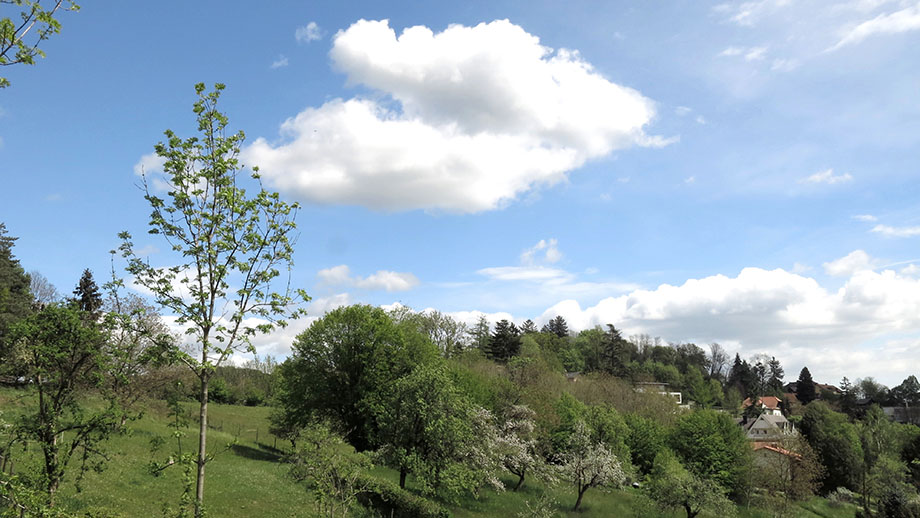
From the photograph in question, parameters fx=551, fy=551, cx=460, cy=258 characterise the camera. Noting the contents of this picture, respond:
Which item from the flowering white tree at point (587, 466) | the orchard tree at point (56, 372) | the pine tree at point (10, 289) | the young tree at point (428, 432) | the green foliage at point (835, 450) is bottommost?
the green foliage at point (835, 450)

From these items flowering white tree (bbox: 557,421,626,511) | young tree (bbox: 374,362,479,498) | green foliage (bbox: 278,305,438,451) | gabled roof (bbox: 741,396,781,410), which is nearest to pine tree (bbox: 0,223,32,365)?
green foliage (bbox: 278,305,438,451)

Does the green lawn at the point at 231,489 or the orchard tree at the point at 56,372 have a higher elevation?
the orchard tree at the point at 56,372

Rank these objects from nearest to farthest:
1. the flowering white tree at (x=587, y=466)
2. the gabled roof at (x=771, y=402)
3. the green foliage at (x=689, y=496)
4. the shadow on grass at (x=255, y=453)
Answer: the shadow on grass at (x=255, y=453)
the green foliage at (x=689, y=496)
the flowering white tree at (x=587, y=466)
the gabled roof at (x=771, y=402)

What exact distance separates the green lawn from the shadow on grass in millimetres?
106

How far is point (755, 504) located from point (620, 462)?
18593mm

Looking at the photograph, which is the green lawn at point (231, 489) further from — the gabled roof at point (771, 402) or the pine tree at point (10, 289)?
the gabled roof at point (771, 402)

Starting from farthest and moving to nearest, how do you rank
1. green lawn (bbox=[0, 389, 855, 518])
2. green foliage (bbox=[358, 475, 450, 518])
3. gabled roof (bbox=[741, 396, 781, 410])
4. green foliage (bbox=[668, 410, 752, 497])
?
gabled roof (bbox=[741, 396, 781, 410]) < green foliage (bbox=[668, 410, 752, 497]) < green foliage (bbox=[358, 475, 450, 518]) < green lawn (bbox=[0, 389, 855, 518])

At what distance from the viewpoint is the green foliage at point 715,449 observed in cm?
Result: 5303

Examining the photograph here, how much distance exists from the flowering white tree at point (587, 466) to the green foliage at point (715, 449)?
45.2 ft

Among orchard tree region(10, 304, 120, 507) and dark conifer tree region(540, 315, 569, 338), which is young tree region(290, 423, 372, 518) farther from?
dark conifer tree region(540, 315, 569, 338)

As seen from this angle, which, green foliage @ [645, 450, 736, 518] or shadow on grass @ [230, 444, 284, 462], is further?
green foliage @ [645, 450, 736, 518]

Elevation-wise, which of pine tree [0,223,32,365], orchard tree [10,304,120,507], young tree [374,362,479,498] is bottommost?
young tree [374,362,479,498]

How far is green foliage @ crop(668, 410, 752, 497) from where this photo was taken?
53.0 metres

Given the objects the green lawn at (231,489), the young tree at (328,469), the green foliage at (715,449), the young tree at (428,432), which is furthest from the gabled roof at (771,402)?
the young tree at (328,469)
